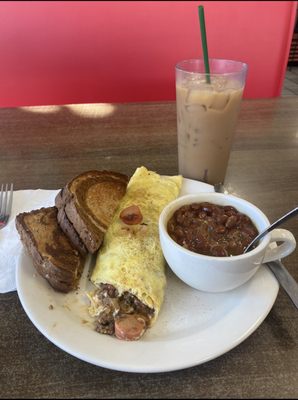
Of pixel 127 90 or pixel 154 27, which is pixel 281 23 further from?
pixel 127 90

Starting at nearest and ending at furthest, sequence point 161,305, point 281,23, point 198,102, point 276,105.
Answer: point 161,305 → point 198,102 → point 281,23 → point 276,105

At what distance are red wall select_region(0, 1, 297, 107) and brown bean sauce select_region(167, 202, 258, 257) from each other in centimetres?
82

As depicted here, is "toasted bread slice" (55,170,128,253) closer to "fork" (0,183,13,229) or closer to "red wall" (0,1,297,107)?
"fork" (0,183,13,229)

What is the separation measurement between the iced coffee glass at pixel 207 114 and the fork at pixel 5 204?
25.6 inches

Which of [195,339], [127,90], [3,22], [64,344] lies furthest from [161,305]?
[127,90]

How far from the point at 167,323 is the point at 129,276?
0.14m

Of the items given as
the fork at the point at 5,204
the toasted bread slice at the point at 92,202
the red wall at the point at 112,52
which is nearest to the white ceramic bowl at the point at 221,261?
the toasted bread slice at the point at 92,202

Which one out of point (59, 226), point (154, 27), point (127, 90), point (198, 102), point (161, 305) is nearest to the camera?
point (161, 305)

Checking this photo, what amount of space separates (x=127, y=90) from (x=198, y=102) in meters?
1.42

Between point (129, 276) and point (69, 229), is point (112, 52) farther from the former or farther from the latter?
point (129, 276)

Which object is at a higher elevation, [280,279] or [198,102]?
[198,102]

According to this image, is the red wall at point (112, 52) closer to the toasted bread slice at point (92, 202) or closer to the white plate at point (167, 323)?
the toasted bread slice at point (92, 202)

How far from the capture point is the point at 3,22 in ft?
5.68

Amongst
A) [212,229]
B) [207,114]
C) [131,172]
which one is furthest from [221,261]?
[131,172]
